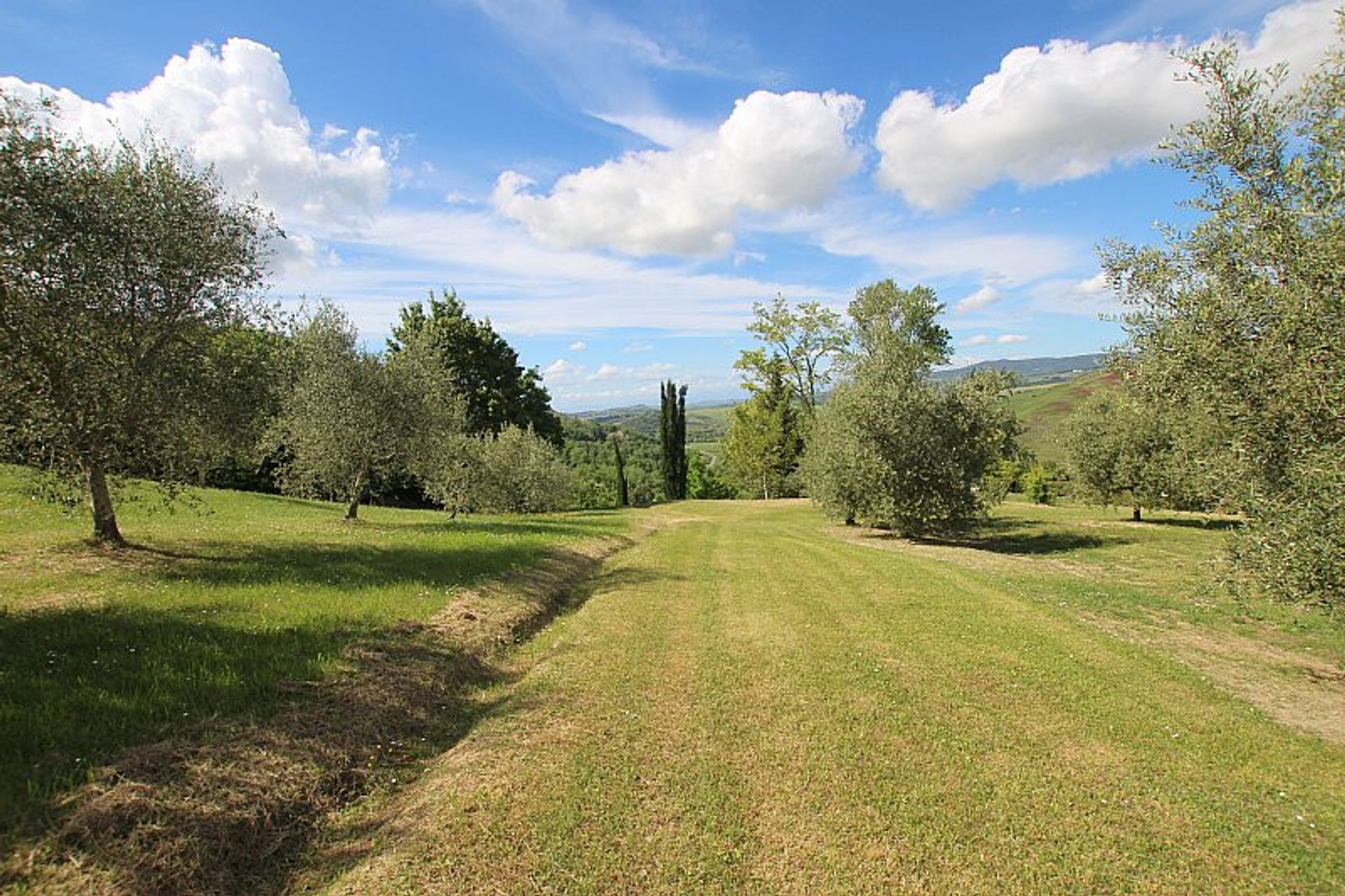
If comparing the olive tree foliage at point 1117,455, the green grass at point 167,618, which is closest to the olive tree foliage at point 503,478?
the green grass at point 167,618

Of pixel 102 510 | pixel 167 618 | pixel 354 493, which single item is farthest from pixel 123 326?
pixel 354 493

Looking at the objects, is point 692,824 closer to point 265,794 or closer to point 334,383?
point 265,794

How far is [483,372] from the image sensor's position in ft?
196

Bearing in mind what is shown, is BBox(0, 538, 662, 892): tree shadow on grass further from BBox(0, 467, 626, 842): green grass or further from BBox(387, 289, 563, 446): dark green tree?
BBox(387, 289, 563, 446): dark green tree

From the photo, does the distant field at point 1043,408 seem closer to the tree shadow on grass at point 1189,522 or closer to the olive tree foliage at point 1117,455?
the tree shadow on grass at point 1189,522

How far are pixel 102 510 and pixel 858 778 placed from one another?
17.0 meters

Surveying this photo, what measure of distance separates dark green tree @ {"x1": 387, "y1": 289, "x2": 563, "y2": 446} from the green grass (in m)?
37.6

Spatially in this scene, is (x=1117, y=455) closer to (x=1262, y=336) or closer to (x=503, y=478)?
(x=1262, y=336)

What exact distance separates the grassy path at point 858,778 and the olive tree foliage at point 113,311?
9.79 meters

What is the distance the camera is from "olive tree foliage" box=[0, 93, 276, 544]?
1122 cm

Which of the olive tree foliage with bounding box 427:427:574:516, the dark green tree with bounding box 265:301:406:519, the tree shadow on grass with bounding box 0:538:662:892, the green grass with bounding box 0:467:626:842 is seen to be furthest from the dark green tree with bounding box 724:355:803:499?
the tree shadow on grass with bounding box 0:538:662:892

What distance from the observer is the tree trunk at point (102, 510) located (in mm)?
13797

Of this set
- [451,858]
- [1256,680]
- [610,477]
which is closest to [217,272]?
[451,858]

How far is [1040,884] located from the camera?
564cm
